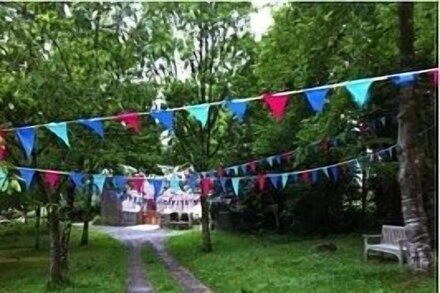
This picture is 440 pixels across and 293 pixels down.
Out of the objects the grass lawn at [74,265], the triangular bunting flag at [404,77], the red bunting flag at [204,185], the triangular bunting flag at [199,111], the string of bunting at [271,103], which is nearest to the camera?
the string of bunting at [271,103]

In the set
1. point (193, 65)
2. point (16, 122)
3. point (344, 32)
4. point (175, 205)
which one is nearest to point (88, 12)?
point (16, 122)

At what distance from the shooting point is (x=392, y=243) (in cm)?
1571

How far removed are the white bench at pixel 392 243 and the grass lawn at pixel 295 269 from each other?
251 mm

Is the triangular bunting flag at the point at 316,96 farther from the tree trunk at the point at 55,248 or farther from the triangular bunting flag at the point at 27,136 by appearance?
the tree trunk at the point at 55,248

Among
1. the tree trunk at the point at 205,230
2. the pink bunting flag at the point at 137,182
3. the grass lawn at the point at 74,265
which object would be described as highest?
the pink bunting flag at the point at 137,182

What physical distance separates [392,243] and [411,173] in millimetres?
4679

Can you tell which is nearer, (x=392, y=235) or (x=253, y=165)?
(x=392, y=235)

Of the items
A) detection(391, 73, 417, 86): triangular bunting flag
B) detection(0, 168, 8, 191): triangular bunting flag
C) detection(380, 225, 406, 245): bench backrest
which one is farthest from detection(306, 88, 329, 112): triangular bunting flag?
detection(380, 225, 406, 245): bench backrest

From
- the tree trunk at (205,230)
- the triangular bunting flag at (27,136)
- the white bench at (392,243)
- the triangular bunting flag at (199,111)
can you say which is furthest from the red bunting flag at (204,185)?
the triangular bunting flag at (199,111)

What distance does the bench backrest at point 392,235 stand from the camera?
15.1 m

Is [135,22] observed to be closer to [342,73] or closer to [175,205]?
[342,73]

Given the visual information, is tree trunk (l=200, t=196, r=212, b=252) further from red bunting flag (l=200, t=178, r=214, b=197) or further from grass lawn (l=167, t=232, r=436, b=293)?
red bunting flag (l=200, t=178, r=214, b=197)

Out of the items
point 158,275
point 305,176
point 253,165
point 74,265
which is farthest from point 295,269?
point 305,176

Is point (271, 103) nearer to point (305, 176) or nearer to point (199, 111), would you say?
point (199, 111)
